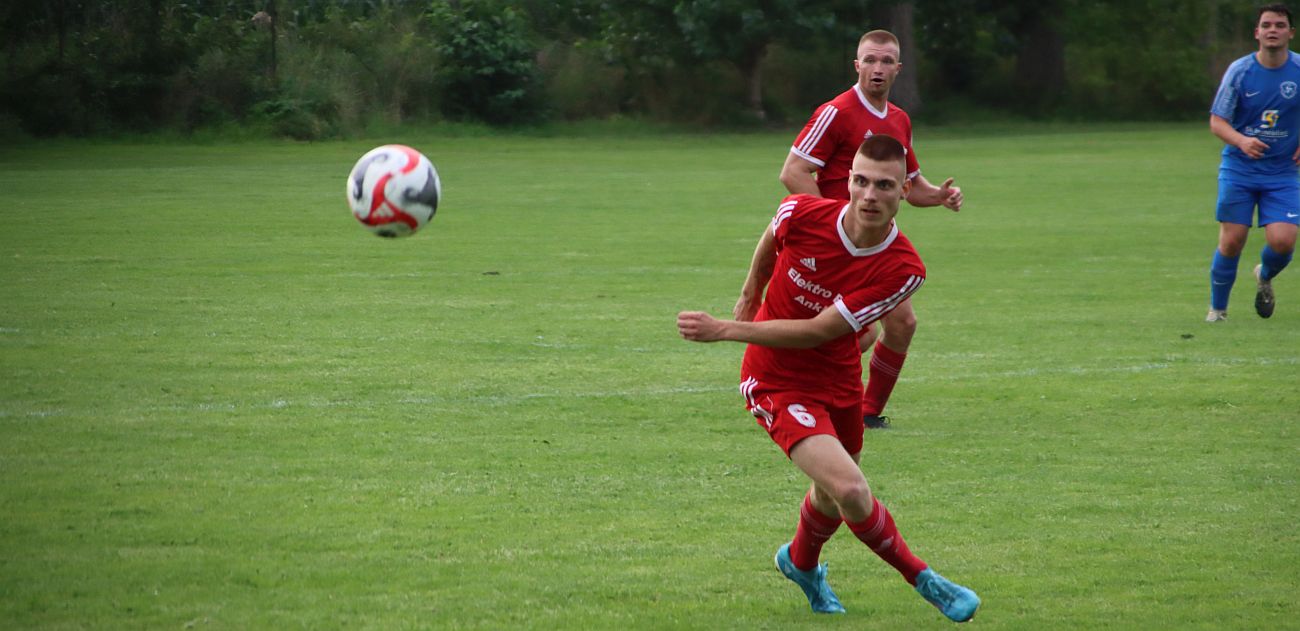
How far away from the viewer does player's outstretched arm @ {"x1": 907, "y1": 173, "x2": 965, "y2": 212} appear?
22.9 feet

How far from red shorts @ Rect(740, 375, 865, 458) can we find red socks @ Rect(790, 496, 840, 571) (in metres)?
0.26

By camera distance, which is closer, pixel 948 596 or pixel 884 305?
pixel 948 596

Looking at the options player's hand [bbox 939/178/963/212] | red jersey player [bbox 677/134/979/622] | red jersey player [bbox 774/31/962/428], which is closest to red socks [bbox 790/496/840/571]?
red jersey player [bbox 677/134/979/622]

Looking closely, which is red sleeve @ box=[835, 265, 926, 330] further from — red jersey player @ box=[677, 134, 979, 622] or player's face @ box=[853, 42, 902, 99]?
player's face @ box=[853, 42, 902, 99]

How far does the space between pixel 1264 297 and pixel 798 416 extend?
27.6 feet

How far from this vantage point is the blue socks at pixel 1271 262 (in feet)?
39.0

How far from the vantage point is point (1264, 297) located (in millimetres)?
12453

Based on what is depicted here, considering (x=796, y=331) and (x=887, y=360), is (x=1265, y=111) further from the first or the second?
(x=796, y=331)

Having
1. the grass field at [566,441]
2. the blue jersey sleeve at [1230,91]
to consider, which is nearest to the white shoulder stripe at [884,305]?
the grass field at [566,441]

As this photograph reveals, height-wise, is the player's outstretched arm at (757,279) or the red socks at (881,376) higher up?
the player's outstretched arm at (757,279)

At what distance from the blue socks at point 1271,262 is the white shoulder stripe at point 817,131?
17.5 feet

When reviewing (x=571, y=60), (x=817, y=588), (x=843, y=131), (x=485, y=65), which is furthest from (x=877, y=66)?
(x=571, y=60)

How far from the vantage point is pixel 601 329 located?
1180 centimetres

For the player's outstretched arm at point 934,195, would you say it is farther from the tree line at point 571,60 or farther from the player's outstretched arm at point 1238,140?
the tree line at point 571,60
